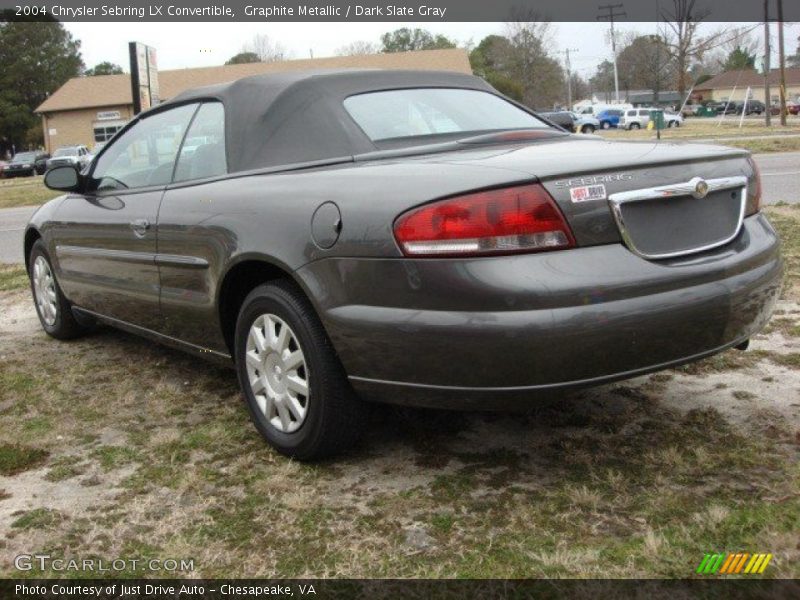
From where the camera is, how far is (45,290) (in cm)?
539

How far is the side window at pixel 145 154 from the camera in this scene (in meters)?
4.12

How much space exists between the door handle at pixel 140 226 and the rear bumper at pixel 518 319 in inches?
55.4

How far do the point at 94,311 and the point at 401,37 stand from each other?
3449 inches

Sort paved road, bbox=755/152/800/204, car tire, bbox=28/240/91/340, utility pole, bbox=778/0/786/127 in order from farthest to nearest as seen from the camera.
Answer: utility pole, bbox=778/0/786/127 < paved road, bbox=755/152/800/204 < car tire, bbox=28/240/91/340

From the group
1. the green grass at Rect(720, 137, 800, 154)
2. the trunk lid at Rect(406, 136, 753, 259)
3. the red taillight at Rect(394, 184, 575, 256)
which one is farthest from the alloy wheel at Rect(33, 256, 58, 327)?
the green grass at Rect(720, 137, 800, 154)

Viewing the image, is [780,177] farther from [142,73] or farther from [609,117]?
[609,117]

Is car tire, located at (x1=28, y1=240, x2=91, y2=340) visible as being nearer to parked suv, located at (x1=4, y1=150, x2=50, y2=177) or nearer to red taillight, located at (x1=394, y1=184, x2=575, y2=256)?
red taillight, located at (x1=394, y1=184, x2=575, y2=256)

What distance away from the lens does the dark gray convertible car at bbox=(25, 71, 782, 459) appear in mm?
2576

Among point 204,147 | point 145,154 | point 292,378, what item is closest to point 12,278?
point 145,154

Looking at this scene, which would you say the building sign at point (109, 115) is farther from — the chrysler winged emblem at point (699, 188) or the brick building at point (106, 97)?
the chrysler winged emblem at point (699, 188)

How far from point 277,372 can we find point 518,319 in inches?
44.2

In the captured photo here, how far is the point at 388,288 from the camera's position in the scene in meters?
2.70

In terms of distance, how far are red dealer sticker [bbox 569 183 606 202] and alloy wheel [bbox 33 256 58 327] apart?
12.2 feet

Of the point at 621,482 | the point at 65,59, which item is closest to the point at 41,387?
the point at 621,482
